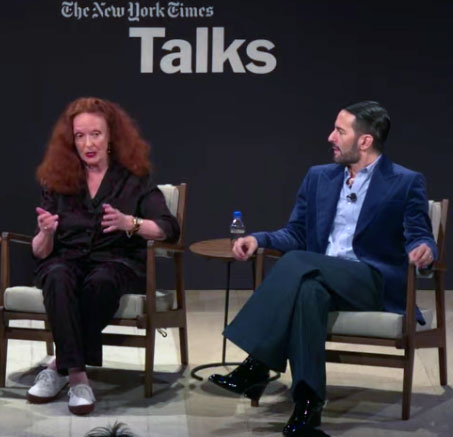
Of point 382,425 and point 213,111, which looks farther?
point 213,111

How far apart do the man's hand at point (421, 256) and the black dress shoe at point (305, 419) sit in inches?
26.9

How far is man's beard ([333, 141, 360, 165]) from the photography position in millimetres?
4734

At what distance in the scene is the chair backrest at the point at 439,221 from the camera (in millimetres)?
4898

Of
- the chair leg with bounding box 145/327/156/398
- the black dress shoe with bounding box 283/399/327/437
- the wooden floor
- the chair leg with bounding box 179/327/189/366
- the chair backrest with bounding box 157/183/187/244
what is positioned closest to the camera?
the black dress shoe with bounding box 283/399/327/437

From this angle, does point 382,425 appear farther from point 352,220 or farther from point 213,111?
point 213,111

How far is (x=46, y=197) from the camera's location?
16.3 ft

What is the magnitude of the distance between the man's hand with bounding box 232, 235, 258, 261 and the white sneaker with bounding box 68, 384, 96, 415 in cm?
83

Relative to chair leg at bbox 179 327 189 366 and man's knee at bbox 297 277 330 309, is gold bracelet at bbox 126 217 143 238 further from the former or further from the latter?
man's knee at bbox 297 277 330 309

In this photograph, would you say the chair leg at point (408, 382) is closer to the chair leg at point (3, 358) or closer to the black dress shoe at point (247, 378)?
the black dress shoe at point (247, 378)

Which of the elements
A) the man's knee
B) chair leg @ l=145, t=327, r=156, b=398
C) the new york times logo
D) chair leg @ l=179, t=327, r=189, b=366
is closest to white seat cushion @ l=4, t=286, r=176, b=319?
chair leg @ l=145, t=327, r=156, b=398

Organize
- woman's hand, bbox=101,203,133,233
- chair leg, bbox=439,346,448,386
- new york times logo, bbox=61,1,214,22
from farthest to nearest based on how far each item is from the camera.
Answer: new york times logo, bbox=61,1,214,22 → chair leg, bbox=439,346,448,386 → woman's hand, bbox=101,203,133,233

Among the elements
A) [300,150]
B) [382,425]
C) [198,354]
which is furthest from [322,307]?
[300,150]

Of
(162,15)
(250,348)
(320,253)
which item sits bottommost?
(250,348)

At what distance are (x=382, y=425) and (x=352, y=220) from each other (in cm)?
87
